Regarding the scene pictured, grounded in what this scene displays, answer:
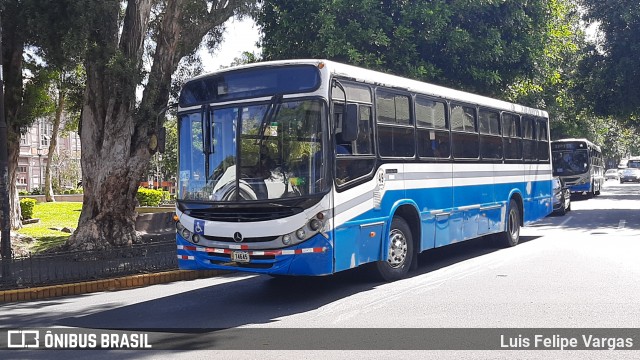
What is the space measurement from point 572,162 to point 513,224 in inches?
868

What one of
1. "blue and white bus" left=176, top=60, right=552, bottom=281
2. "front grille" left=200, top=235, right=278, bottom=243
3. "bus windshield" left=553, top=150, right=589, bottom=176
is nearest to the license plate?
"blue and white bus" left=176, top=60, right=552, bottom=281

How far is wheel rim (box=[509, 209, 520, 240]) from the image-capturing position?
1440 centimetres

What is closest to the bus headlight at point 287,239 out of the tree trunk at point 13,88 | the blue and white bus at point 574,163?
the tree trunk at point 13,88

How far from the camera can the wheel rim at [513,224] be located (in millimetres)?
14398

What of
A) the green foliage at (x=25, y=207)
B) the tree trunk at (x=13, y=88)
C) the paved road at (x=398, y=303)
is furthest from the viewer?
the green foliage at (x=25, y=207)

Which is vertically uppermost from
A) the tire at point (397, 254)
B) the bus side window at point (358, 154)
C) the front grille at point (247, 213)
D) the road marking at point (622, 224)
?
the bus side window at point (358, 154)

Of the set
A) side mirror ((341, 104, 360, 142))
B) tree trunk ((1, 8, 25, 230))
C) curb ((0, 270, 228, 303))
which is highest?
tree trunk ((1, 8, 25, 230))

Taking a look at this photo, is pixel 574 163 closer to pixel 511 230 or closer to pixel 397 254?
pixel 511 230

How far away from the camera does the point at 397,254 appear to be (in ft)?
33.5

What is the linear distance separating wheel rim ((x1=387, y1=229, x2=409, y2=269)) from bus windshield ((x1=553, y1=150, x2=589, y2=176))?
26.5 metres

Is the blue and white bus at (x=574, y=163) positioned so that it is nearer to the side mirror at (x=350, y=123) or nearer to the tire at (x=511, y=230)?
the tire at (x=511, y=230)

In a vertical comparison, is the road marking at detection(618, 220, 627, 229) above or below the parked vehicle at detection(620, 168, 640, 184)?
below

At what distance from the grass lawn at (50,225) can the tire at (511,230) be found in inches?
430

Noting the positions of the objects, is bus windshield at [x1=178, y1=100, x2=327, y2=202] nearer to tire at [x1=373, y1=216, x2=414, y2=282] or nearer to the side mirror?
the side mirror
